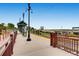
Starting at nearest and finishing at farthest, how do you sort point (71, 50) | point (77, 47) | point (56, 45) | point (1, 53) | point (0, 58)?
point (1, 53) < point (0, 58) < point (77, 47) < point (71, 50) < point (56, 45)

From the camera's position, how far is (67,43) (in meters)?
7.57

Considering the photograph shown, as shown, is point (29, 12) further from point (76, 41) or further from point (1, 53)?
point (1, 53)

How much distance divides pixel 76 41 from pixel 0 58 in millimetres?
3072

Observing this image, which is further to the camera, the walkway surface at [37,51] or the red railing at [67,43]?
the red railing at [67,43]

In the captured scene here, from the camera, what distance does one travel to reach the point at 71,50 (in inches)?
274

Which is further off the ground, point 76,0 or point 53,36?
point 76,0

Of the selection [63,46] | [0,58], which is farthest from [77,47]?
[0,58]

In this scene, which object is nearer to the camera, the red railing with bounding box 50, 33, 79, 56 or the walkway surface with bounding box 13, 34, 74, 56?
the walkway surface with bounding box 13, 34, 74, 56

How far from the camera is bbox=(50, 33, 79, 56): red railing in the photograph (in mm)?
6602

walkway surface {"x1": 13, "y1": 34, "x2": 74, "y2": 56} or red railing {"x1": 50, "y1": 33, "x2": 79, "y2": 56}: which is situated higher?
red railing {"x1": 50, "y1": 33, "x2": 79, "y2": 56}

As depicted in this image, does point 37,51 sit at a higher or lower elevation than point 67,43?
lower

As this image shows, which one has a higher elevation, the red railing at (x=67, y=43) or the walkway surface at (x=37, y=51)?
the red railing at (x=67, y=43)

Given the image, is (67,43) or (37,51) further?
(67,43)

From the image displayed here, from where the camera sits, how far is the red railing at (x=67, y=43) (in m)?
6.60
